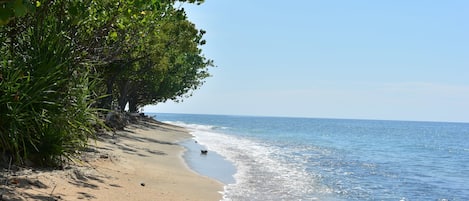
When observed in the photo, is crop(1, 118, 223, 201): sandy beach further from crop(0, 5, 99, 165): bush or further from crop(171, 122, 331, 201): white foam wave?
crop(171, 122, 331, 201): white foam wave

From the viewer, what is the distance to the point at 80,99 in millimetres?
7680

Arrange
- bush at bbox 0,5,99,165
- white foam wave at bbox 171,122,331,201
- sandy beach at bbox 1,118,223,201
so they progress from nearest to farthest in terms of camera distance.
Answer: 1. sandy beach at bbox 1,118,223,201
2. bush at bbox 0,5,99,165
3. white foam wave at bbox 171,122,331,201

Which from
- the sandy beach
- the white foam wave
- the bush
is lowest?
the white foam wave

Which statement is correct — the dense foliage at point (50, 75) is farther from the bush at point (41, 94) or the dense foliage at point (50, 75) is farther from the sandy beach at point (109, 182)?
the sandy beach at point (109, 182)

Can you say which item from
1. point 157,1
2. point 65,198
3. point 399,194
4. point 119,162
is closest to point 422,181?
point 399,194

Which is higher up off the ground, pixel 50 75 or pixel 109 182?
pixel 50 75

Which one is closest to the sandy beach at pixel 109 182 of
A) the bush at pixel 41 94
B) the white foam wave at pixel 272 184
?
the bush at pixel 41 94

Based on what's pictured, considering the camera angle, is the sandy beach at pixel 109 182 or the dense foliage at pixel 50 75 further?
the dense foliage at pixel 50 75

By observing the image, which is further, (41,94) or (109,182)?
(109,182)

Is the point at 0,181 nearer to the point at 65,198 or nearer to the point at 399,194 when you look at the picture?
the point at 65,198

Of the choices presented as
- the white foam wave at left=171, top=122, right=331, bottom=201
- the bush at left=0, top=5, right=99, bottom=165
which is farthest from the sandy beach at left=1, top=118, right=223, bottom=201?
the white foam wave at left=171, top=122, right=331, bottom=201

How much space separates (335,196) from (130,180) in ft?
17.1

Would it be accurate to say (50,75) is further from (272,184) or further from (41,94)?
(272,184)

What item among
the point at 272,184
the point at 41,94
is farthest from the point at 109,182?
the point at 272,184
